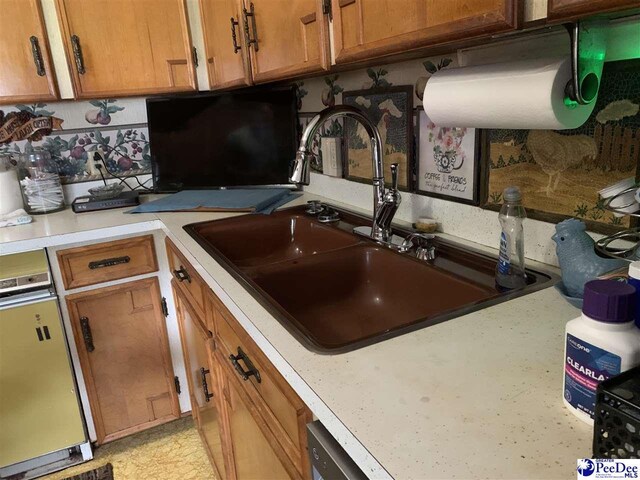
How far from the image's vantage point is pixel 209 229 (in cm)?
158

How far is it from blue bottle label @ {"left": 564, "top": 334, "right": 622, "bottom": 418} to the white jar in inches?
79.5

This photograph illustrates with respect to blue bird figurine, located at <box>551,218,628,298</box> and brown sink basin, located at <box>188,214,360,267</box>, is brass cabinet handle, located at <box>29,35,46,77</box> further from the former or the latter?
blue bird figurine, located at <box>551,218,628,298</box>

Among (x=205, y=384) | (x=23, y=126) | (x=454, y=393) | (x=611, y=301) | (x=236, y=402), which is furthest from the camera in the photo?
(x=23, y=126)

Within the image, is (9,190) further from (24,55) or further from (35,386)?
(35,386)

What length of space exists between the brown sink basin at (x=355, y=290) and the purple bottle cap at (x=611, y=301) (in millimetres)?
516

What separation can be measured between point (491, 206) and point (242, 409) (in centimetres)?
74

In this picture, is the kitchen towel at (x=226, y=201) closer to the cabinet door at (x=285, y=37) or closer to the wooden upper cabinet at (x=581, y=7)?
the cabinet door at (x=285, y=37)

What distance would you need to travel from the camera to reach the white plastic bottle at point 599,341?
0.47m

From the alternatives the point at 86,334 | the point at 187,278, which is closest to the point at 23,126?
the point at 86,334

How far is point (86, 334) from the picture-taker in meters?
1.78

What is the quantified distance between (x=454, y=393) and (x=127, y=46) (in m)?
1.82

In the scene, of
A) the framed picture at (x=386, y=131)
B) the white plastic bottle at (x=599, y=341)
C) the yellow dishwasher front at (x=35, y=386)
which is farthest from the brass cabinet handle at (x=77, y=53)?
the white plastic bottle at (x=599, y=341)

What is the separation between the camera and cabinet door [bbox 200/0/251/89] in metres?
1.57

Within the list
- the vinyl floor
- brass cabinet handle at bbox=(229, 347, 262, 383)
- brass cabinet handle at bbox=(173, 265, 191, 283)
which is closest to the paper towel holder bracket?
brass cabinet handle at bbox=(229, 347, 262, 383)
